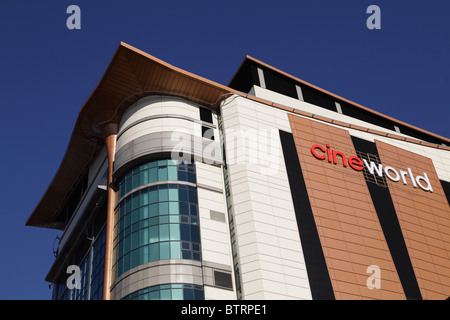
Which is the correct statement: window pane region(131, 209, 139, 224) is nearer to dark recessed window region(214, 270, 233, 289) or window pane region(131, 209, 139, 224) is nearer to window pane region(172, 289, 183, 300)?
window pane region(172, 289, 183, 300)

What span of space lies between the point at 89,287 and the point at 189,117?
19082 mm

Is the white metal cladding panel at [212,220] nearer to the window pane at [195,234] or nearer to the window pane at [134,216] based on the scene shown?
the window pane at [195,234]

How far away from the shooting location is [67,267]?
62750mm

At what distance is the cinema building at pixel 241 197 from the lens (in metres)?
44.1

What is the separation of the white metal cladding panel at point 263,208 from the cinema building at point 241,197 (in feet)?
0.38

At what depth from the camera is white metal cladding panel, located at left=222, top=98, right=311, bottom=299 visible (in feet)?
140

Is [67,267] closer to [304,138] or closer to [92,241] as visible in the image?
[92,241]

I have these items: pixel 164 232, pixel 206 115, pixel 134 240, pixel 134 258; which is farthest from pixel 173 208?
pixel 206 115

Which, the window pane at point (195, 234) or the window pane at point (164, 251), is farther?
the window pane at point (195, 234)

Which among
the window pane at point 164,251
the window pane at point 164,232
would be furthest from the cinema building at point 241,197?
the window pane at point 164,251

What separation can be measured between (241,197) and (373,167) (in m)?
18.1

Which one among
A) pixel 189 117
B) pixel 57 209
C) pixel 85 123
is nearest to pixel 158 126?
pixel 189 117

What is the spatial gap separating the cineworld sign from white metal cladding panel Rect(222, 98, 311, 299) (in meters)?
4.39

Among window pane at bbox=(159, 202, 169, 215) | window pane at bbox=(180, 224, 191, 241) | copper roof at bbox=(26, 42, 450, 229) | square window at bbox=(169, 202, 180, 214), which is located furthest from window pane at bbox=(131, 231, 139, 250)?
copper roof at bbox=(26, 42, 450, 229)
